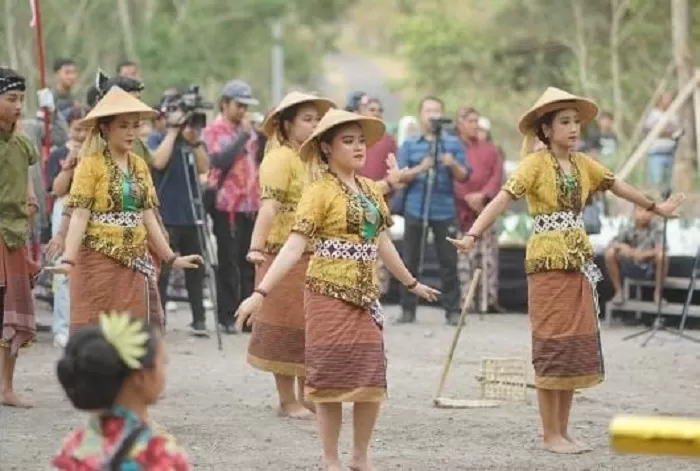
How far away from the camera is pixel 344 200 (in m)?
8.28

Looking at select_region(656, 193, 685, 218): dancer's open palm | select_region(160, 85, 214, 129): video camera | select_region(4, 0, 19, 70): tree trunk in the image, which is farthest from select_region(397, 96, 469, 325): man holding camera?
select_region(4, 0, 19, 70): tree trunk

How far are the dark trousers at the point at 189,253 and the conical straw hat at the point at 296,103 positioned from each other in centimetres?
424

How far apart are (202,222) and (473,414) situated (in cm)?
431

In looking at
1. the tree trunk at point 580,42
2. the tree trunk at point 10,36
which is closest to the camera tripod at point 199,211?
the tree trunk at point 10,36

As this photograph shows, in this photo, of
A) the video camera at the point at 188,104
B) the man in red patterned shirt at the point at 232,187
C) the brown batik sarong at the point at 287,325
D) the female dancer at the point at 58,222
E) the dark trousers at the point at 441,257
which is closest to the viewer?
the brown batik sarong at the point at 287,325

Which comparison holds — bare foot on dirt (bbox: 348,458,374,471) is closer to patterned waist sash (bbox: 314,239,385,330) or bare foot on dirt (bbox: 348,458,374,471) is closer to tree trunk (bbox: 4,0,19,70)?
patterned waist sash (bbox: 314,239,385,330)

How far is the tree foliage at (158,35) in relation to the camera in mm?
37469

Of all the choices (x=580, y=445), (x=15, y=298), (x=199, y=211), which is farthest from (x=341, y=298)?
(x=199, y=211)

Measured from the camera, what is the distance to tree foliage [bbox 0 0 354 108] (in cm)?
3747

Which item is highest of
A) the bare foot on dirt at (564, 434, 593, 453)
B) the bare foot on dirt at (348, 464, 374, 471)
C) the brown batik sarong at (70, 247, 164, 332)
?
the brown batik sarong at (70, 247, 164, 332)

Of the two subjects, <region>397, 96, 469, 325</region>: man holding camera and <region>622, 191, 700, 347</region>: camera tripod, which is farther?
<region>397, 96, 469, 325</region>: man holding camera

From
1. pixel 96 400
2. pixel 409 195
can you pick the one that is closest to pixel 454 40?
pixel 409 195

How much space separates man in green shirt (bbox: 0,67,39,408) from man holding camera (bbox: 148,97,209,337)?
3420 mm

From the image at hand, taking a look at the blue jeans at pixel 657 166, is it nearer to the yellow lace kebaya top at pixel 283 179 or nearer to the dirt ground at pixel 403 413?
the dirt ground at pixel 403 413
